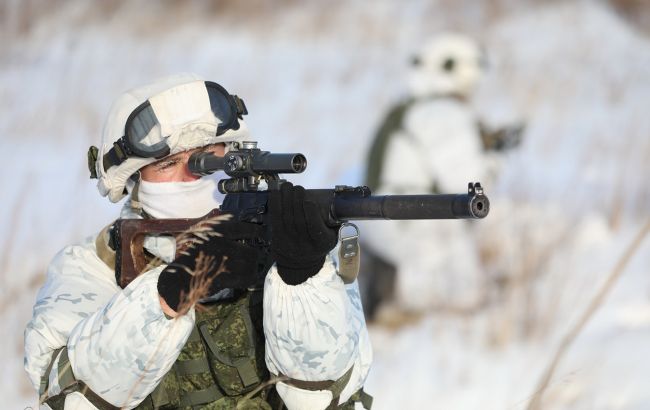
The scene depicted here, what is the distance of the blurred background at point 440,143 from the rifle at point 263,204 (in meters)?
0.45

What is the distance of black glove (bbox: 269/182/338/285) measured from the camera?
2188 millimetres

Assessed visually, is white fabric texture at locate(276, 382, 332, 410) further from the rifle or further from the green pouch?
the rifle

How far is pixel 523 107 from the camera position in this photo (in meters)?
11.1

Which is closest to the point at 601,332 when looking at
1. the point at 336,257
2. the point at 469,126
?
the point at 469,126

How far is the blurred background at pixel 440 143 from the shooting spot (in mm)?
5457

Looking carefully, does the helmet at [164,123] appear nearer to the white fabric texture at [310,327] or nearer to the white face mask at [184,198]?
the white face mask at [184,198]

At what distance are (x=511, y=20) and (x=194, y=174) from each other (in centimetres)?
1124

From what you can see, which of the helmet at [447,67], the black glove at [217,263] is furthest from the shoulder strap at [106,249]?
the helmet at [447,67]

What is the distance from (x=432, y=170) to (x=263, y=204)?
446cm

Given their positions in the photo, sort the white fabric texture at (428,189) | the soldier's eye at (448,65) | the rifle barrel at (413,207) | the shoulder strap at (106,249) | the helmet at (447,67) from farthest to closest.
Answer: the soldier's eye at (448,65), the helmet at (447,67), the white fabric texture at (428,189), the shoulder strap at (106,249), the rifle barrel at (413,207)

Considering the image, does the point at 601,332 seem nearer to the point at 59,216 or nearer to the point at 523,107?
the point at 59,216

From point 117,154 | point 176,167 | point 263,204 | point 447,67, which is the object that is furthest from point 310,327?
point 447,67

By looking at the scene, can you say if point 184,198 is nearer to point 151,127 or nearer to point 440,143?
point 151,127

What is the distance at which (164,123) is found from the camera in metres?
2.56
